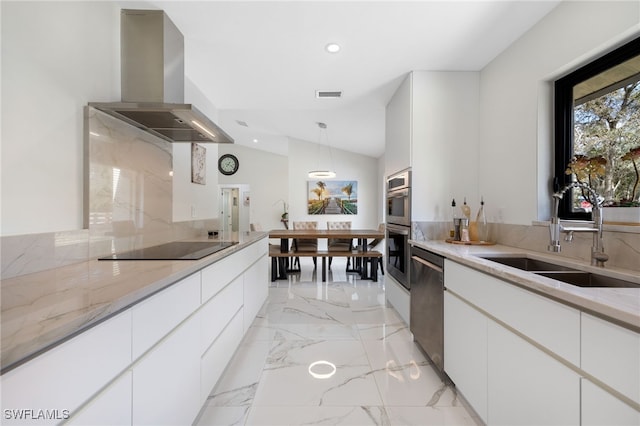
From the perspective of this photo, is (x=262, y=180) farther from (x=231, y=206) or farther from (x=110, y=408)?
(x=110, y=408)

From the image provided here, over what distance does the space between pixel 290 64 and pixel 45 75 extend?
1749 millimetres

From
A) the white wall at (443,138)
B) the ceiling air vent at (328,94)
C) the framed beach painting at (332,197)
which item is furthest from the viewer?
the framed beach painting at (332,197)

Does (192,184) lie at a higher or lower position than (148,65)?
lower

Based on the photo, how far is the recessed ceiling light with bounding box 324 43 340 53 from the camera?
86.6 inches

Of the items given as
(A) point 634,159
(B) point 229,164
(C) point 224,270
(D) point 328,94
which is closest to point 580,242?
(A) point 634,159

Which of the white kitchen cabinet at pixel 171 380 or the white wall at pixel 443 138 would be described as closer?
the white kitchen cabinet at pixel 171 380

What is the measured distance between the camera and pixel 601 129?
161 centimetres

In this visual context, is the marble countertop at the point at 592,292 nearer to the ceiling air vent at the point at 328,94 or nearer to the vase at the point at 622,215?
the vase at the point at 622,215

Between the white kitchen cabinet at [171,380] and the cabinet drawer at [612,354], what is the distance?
1424 millimetres

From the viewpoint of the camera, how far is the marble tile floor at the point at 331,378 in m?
1.53

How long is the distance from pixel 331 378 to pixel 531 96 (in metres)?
2.45

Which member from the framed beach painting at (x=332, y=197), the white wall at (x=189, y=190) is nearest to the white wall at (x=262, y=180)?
the framed beach painting at (x=332, y=197)

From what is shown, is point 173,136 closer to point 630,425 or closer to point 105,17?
point 105,17

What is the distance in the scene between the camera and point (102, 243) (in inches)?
62.6
